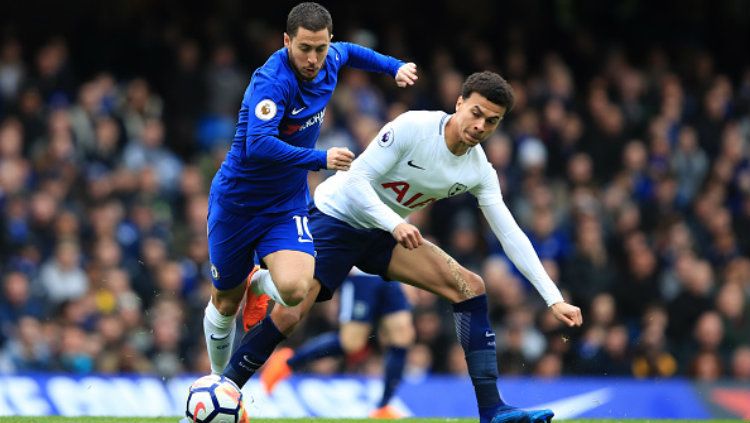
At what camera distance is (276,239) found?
8.89m

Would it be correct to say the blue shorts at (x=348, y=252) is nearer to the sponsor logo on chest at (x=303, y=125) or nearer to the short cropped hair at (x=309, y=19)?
the sponsor logo on chest at (x=303, y=125)

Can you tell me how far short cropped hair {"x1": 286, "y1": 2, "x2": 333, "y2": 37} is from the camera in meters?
8.52

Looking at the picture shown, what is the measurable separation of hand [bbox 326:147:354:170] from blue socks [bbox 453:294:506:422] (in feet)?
4.76

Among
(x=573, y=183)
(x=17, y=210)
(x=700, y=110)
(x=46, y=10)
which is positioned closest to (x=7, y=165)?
(x=17, y=210)

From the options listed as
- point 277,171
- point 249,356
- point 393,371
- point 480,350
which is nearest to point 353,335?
point 393,371

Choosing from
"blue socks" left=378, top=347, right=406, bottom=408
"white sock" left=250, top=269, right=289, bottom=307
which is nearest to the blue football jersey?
"white sock" left=250, top=269, right=289, bottom=307

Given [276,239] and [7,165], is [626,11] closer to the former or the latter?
[7,165]

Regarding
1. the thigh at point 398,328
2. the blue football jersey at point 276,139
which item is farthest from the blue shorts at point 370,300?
the blue football jersey at point 276,139

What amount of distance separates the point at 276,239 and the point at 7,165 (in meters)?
7.05

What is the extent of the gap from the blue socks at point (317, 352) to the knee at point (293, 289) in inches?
143

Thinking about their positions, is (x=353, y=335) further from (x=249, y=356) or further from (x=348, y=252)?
(x=249, y=356)

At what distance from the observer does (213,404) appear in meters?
8.22

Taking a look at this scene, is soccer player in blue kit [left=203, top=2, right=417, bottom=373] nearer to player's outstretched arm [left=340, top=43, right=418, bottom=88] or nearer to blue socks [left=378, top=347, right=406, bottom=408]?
player's outstretched arm [left=340, top=43, right=418, bottom=88]

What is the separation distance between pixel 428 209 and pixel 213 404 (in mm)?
8382
